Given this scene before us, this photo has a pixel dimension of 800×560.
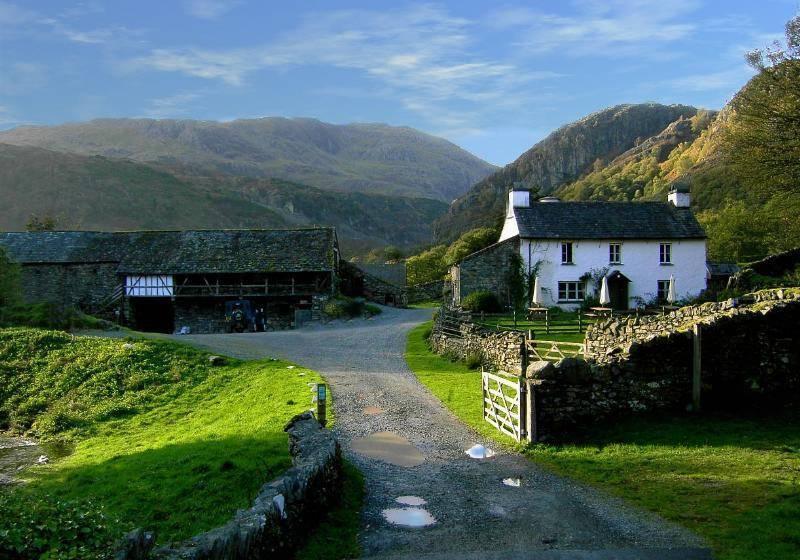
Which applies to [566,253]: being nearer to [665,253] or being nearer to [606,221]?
[606,221]

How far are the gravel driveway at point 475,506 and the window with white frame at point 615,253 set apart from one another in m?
26.8

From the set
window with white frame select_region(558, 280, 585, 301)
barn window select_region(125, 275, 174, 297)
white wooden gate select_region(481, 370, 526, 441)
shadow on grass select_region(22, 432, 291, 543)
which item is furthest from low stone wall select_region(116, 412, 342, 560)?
barn window select_region(125, 275, 174, 297)

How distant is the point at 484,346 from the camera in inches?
982

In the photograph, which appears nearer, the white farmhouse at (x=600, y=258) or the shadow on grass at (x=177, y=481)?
the shadow on grass at (x=177, y=481)

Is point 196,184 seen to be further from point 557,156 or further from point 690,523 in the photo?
point 690,523

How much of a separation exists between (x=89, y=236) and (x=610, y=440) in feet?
169

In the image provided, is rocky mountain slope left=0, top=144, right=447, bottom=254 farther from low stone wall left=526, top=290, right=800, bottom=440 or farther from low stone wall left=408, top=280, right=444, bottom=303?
low stone wall left=526, top=290, right=800, bottom=440

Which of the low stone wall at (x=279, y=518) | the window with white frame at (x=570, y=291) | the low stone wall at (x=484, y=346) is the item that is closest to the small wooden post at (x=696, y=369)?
the low stone wall at (x=484, y=346)

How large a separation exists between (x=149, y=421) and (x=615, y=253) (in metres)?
31.8

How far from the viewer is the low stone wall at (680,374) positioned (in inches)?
561

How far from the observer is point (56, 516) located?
7.03 m

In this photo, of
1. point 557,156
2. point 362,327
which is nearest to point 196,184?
point 557,156

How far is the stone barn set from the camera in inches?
1906

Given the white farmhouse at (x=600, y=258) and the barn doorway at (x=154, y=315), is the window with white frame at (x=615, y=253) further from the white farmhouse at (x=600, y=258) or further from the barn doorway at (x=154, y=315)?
the barn doorway at (x=154, y=315)
